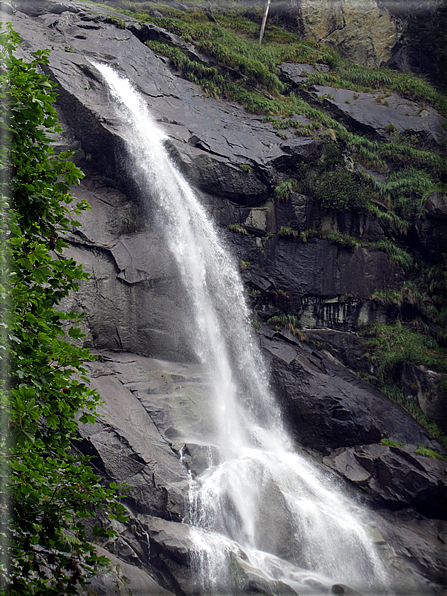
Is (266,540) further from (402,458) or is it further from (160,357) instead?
(160,357)

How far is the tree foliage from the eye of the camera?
359cm

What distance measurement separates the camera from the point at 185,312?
14.3m

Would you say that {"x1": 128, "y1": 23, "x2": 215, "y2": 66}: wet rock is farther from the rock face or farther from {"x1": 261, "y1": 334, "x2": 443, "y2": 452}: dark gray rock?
{"x1": 261, "y1": 334, "x2": 443, "y2": 452}: dark gray rock

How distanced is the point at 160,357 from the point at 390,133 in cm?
1748

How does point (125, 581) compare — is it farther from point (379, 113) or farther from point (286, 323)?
point (379, 113)

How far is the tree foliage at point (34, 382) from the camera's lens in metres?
3.59

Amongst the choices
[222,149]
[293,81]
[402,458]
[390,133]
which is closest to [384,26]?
[293,81]

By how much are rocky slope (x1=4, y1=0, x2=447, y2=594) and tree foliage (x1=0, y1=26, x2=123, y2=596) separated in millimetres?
A: 4234

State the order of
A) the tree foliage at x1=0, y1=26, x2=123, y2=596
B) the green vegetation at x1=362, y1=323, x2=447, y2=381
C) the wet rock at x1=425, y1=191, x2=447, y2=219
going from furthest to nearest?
1. the wet rock at x1=425, y1=191, x2=447, y2=219
2. the green vegetation at x1=362, y1=323, x2=447, y2=381
3. the tree foliage at x1=0, y1=26, x2=123, y2=596

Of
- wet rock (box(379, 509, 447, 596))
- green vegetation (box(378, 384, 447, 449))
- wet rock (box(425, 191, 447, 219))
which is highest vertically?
wet rock (box(425, 191, 447, 219))

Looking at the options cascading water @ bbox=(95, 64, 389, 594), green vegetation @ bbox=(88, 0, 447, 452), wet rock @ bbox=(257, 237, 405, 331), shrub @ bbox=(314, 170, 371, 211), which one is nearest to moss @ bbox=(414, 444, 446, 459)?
cascading water @ bbox=(95, 64, 389, 594)

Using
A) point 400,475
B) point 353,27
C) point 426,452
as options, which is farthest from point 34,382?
point 353,27

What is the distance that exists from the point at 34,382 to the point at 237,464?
7.91 meters

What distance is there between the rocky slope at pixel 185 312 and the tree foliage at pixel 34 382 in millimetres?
4234
